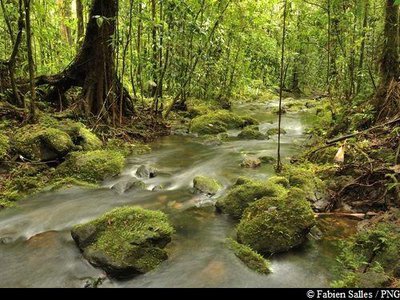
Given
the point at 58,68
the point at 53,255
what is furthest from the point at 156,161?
the point at 58,68

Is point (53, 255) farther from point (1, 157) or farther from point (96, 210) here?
point (1, 157)

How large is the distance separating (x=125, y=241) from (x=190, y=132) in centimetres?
807

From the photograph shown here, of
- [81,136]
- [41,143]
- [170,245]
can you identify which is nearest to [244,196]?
[170,245]

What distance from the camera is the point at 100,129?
10148 millimetres

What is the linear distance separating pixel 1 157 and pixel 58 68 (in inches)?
312

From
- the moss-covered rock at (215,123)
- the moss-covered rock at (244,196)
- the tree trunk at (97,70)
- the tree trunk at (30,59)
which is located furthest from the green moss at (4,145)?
the moss-covered rock at (215,123)

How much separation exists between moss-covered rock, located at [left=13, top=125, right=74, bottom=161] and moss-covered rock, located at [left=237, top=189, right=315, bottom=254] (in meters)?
4.51

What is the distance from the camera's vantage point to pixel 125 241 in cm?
462

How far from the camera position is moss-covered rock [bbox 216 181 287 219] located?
19.4ft

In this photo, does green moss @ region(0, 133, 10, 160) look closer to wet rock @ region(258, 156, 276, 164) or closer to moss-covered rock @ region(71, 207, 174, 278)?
moss-covered rock @ region(71, 207, 174, 278)

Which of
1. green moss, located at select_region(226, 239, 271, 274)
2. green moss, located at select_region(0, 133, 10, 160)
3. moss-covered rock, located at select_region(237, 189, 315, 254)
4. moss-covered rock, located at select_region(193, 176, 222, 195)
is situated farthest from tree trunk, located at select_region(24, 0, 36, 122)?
green moss, located at select_region(226, 239, 271, 274)

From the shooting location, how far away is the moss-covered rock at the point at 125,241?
4.39m

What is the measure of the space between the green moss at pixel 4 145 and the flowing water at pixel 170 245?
1.31m

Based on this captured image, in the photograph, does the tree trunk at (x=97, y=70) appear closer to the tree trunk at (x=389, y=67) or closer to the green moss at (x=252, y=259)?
the tree trunk at (x=389, y=67)
